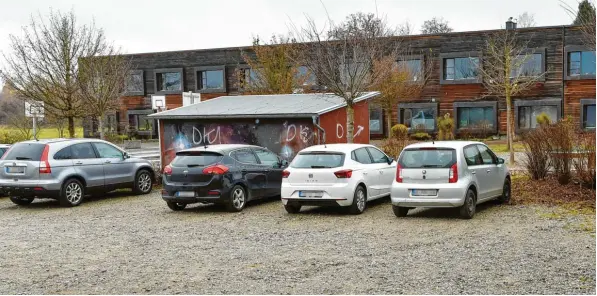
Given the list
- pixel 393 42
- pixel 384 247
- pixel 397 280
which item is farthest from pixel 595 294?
pixel 393 42

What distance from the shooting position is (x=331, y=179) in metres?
12.6

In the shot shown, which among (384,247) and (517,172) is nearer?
(384,247)

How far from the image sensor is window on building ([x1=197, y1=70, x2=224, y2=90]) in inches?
1844

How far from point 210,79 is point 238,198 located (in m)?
34.3

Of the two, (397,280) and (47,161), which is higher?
(47,161)

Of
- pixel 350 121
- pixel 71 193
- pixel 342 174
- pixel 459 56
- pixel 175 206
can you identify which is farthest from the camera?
pixel 459 56

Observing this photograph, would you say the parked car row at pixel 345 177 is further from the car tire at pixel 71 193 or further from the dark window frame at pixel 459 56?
the dark window frame at pixel 459 56

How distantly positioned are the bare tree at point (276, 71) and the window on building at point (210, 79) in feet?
25.2

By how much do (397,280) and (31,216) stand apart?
9633 millimetres

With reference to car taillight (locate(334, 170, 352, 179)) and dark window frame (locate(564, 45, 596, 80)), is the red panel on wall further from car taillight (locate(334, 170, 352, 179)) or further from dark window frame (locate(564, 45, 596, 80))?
dark window frame (locate(564, 45, 596, 80))

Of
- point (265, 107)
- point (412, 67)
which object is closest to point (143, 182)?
point (265, 107)

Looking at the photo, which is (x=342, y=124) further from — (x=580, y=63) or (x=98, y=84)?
(x=580, y=63)

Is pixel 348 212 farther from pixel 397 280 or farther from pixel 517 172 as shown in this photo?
pixel 517 172

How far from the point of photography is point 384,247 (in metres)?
9.45
